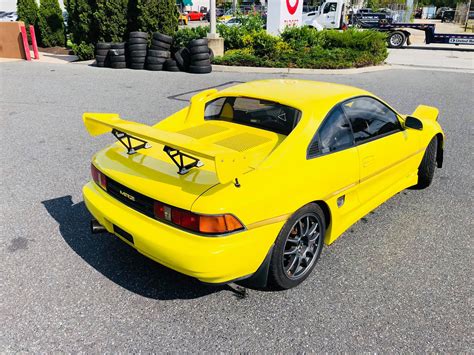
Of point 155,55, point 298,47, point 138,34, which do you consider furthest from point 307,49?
point 138,34

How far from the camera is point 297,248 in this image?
2.92 m

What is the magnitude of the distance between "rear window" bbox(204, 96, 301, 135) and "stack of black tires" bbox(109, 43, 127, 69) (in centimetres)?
1140

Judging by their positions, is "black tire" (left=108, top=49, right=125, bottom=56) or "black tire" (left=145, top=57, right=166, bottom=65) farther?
"black tire" (left=108, top=49, right=125, bottom=56)

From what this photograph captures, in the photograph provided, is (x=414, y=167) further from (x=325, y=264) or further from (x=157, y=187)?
(x=157, y=187)

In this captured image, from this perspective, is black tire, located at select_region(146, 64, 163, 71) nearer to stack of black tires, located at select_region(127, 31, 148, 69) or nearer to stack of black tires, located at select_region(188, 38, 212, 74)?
stack of black tires, located at select_region(127, 31, 148, 69)

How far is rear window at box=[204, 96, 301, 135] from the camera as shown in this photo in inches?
128

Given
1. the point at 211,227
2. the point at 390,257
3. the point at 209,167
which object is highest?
the point at 209,167

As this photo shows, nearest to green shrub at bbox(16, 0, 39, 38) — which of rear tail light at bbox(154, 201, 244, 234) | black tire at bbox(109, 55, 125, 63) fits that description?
black tire at bbox(109, 55, 125, 63)

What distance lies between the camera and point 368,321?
268 centimetres

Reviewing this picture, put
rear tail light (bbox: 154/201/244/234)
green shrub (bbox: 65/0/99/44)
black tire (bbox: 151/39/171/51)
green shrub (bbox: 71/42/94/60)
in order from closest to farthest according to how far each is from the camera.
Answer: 1. rear tail light (bbox: 154/201/244/234)
2. black tire (bbox: 151/39/171/51)
3. green shrub (bbox: 65/0/99/44)
4. green shrub (bbox: 71/42/94/60)

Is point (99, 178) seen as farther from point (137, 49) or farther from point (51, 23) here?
point (51, 23)

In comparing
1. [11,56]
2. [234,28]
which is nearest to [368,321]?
[234,28]

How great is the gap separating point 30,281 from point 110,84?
9.30 meters

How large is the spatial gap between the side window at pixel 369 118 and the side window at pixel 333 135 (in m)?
0.11
